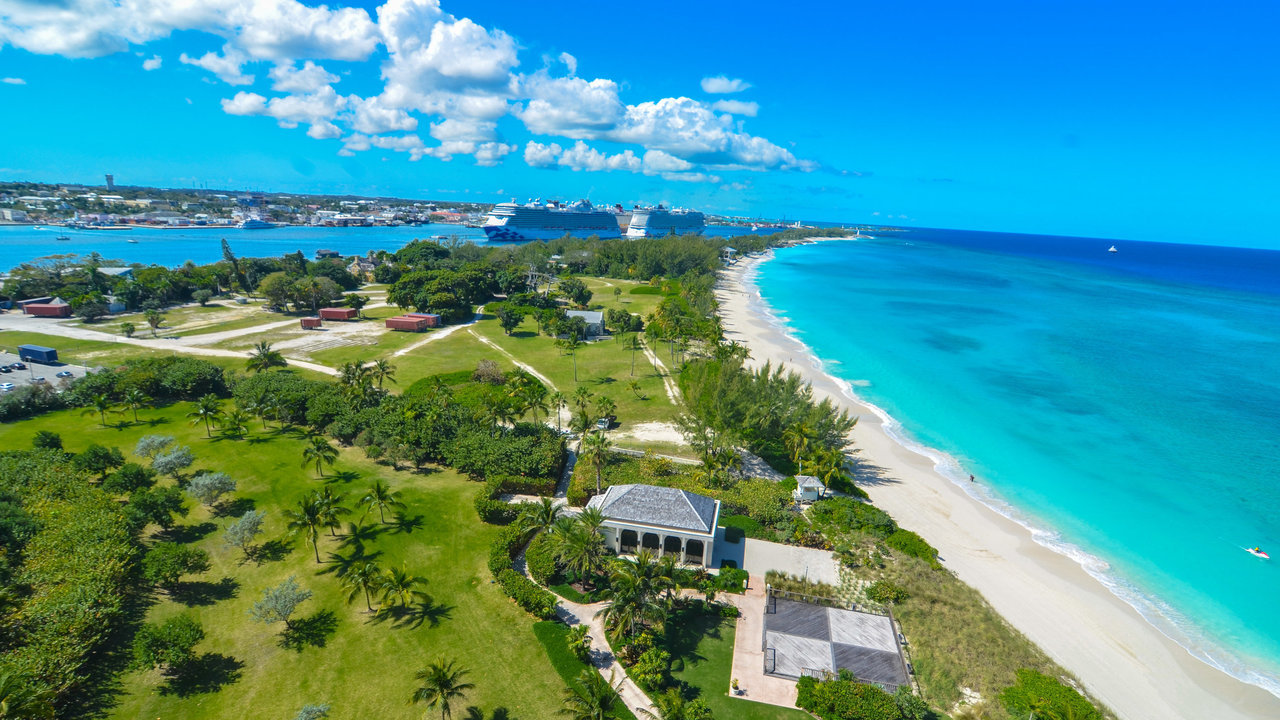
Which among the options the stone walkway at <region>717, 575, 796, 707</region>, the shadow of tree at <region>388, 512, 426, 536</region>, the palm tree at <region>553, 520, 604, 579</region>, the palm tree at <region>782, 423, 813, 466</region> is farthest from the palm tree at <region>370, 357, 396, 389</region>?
the stone walkway at <region>717, 575, 796, 707</region>

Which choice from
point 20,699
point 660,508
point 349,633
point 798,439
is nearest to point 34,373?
point 20,699

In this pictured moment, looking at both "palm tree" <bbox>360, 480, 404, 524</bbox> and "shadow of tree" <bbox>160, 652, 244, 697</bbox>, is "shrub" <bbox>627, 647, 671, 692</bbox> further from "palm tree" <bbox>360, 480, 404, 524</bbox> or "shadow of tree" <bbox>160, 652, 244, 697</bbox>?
"palm tree" <bbox>360, 480, 404, 524</bbox>

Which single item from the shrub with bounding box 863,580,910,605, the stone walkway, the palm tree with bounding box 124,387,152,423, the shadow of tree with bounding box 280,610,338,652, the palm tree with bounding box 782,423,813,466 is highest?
the palm tree with bounding box 782,423,813,466

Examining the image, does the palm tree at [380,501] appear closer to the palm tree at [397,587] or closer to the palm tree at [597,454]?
the palm tree at [397,587]

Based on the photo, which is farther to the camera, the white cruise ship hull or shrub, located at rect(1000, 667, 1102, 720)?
the white cruise ship hull

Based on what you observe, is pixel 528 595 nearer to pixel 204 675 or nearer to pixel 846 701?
pixel 204 675

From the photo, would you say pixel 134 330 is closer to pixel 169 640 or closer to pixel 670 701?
pixel 169 640

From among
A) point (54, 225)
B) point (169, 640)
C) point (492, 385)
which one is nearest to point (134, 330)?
point (492, 385)
